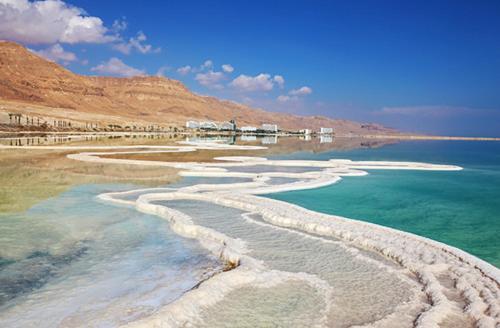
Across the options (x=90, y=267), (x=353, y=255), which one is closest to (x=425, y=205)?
(x=353, y=255)

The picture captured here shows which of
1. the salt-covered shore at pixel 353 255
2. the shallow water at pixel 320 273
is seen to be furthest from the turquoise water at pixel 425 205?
the shallow water at pixel 320 273

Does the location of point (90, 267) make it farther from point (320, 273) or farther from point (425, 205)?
point (425, 205)

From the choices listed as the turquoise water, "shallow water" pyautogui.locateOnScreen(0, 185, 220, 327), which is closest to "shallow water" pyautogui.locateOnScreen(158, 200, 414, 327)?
"shallow water" pyautogui.locateOnScreen(0, 185, 220, 327)

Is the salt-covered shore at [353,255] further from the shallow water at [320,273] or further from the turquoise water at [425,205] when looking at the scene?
the turquoise water at [425,205]

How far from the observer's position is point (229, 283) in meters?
6.85

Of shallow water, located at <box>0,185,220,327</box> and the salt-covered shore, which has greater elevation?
the salt-covered shore

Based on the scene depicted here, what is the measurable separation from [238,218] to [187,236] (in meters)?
2.11

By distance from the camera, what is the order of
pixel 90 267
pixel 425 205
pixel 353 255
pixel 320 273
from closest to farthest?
pixel 320 273, pixel 90 267, pixel 353 255, pixel 425 205

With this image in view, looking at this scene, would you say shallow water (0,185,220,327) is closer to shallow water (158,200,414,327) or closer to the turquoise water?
shallow water (158,200,414,327)

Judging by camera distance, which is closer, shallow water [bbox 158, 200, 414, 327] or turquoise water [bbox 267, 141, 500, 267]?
shallow water [bbox 158, 200, 414, 327]

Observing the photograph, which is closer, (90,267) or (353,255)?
(90,267)

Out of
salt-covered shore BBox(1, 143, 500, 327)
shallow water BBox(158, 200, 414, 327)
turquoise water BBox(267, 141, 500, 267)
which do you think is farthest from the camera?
turquoise water BBox(267, 141, 500, 267)

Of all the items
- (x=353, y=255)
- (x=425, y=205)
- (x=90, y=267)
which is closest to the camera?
(x=90, y=267)

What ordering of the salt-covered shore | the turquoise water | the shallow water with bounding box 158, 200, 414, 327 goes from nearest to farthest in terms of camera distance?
the salt-covered shore < the shallow water with bounding box 158, 200, 414, 327 < the turquoise water
